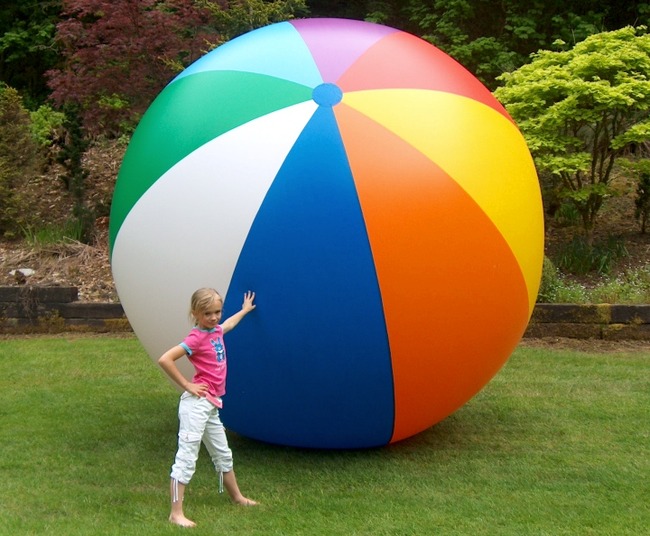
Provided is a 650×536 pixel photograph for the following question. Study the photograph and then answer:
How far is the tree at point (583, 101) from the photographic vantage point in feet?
29.6

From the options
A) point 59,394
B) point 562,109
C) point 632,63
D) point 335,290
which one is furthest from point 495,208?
point 632,63

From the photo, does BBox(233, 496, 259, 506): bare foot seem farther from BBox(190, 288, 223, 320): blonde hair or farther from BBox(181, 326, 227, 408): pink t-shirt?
BBox(190, 288, 223, 320): blonde hair

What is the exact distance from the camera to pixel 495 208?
4.71m

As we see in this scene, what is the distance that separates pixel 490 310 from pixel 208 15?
7858 mm

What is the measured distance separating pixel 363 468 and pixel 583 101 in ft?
18.0

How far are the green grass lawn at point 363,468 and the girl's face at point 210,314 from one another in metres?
0.90

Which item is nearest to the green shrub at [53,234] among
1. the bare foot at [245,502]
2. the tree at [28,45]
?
the tree at [28,45]

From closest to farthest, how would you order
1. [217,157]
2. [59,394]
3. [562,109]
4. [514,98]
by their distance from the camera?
[217,157] → [59,394] → [562,109] → [514,98]

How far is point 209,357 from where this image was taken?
174 inches

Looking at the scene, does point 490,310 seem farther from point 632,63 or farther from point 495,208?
point 632,63

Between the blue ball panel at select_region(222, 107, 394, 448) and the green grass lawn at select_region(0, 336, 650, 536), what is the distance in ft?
1.80

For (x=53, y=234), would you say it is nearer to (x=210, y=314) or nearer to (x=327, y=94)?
(x=327, y=94)

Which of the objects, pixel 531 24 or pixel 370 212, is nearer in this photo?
pixel 370 212

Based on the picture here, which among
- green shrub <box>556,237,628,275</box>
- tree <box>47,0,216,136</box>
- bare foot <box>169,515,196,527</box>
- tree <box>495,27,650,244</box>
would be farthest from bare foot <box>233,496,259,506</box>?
tree <box>47,0,216,136</box>
